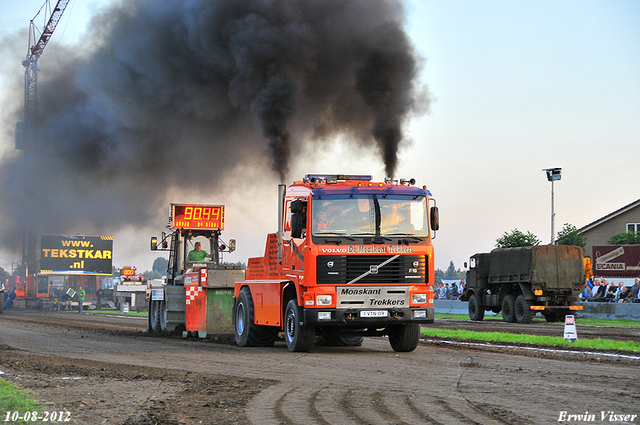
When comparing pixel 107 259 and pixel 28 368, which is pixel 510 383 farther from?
pixel 107 259

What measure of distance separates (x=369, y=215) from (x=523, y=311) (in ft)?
46.2

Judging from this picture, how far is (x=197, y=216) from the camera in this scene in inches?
805

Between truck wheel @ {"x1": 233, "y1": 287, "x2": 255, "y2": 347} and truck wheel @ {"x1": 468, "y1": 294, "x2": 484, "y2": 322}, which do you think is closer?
truck wheel @ {"x1": 233, "y1": 287, "x2": 255, "y2": 347}

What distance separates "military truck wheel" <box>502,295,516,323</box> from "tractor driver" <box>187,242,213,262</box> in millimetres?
11496

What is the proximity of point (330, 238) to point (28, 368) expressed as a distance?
516cm

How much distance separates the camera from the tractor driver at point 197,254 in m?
20.2

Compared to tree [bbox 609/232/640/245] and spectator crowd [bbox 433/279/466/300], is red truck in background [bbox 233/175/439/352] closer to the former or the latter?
spectator crowd [bbox 433/279/466/300]

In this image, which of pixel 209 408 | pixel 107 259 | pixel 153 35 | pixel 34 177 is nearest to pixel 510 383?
pixel 209 408

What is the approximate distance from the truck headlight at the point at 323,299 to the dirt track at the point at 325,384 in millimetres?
939

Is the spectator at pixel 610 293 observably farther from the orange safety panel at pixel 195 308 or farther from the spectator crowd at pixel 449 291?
the orange safety panel at pixel 195 308

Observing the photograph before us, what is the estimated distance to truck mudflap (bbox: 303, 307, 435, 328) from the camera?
1281cm

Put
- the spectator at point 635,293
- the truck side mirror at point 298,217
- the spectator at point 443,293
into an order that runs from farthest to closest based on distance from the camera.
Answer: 1. the spectator at point 443,293
2. the spectator at point 635,293
3. the truck side mirror at point 298,217

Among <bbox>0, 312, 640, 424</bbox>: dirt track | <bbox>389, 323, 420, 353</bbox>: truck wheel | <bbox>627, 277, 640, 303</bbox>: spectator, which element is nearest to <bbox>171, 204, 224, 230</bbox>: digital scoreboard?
<bbox>0, 312, 640, 424</bbox>: dirt track

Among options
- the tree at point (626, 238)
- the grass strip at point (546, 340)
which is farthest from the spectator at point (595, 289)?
the tree at point (626, 238)
